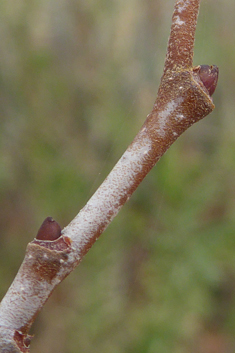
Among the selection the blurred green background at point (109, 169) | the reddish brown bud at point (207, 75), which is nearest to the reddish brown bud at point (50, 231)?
the reddish brown bud at point (207, 75)

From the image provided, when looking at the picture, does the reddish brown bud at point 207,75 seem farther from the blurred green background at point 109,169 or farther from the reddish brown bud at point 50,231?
the blurred green background at point 109,169

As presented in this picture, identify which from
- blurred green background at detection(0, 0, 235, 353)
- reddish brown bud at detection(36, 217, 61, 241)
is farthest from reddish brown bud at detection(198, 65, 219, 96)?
blurred green background at detection(0, 0, 235, 353)

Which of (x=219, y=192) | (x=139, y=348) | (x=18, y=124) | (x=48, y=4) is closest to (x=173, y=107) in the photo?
(x=139, y=348)

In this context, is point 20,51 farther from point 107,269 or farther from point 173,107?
point 173,107

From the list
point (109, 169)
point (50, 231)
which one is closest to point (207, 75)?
point (50, 231)

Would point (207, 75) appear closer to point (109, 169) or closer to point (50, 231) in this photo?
point (50, 231)

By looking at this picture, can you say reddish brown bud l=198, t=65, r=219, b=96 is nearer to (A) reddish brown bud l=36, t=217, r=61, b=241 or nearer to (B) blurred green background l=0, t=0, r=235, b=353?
(A) reddish brown bud l=36, t=217, r=61, b=241

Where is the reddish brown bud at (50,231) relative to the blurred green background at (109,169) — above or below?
below
